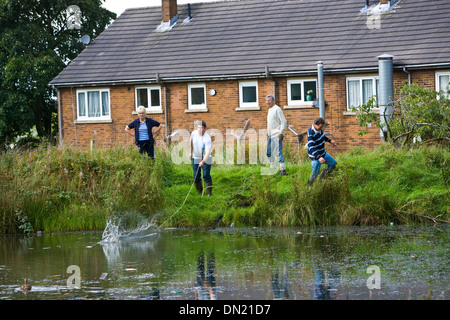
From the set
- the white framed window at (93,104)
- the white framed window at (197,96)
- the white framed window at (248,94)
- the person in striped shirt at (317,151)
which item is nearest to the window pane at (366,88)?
the white framed window at (248,94)

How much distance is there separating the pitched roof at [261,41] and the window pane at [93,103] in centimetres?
76

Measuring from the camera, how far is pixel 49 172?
48.6 ft

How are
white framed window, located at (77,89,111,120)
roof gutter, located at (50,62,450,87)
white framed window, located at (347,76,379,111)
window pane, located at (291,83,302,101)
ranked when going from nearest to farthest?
roof gutter, located at (50,62,450,87), white framed window, located at (347,76,379,111), window pane, located at (291,83,302,101), white framed window, located at (77,89,111,120)

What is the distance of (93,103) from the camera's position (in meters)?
30.6

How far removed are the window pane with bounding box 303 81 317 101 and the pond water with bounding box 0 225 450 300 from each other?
14.4m

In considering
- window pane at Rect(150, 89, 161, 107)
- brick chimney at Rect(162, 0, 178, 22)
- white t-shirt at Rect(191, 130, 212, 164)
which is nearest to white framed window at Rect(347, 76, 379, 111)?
window pane at Rect(150, 89, 161, 107)

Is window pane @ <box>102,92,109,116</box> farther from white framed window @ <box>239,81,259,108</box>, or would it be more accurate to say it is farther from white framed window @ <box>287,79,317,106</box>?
white framed window @ <box>287,79,317,106</box>

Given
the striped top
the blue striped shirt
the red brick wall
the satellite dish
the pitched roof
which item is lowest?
the striped top

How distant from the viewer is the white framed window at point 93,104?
3039cm

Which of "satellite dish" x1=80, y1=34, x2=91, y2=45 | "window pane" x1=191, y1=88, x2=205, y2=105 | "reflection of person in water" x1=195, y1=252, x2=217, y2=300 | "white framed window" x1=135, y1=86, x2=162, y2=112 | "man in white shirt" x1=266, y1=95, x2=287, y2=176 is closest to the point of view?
"reflection of person in water" x1=195, y1=252, x2=217, y2=300

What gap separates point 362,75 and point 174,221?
13.9 meters

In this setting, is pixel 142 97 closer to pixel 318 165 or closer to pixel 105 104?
pixel 105 104

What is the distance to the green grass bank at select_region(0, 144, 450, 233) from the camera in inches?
525
